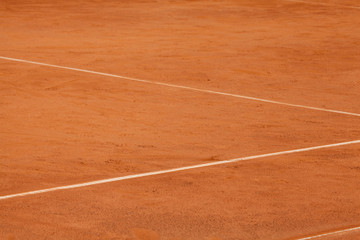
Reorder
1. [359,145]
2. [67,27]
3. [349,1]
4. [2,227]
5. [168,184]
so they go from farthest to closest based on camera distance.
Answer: [349,1]
[67,27]
[359,145]
[168,184]
[2,227]

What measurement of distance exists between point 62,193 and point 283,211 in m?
1.91

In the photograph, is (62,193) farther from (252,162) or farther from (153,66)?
(153,66)

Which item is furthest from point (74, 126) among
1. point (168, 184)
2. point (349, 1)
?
point (349, 1)

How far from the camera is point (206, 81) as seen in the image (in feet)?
39.0

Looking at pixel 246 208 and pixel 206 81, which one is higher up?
pixel 246 208

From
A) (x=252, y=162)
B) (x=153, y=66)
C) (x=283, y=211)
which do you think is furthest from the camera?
(x=153, y=66)

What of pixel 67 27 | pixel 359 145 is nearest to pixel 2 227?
pixel 359 145

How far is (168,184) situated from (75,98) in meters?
3.95

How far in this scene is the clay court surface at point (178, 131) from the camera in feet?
19.8

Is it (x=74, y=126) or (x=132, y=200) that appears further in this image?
(x=74, y=126)

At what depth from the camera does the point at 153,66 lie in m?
13.0

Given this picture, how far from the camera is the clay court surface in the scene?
6.04 metres

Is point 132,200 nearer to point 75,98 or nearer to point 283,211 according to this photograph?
point 283,211

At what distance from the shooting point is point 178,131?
28.8 feet
